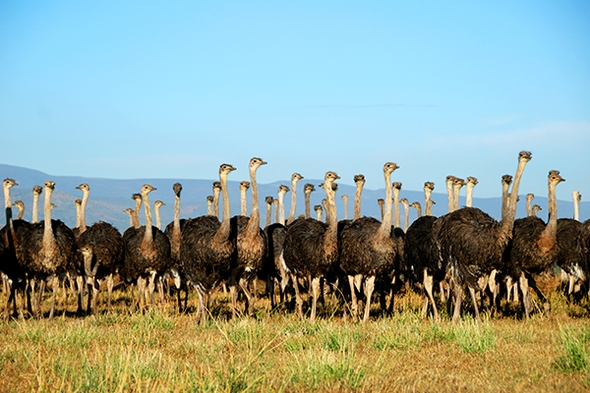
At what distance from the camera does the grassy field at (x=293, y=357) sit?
6.86 metres

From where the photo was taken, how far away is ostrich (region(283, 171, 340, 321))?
1270 centimetres

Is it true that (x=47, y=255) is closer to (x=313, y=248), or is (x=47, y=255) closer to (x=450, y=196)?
(x=313, y=248)

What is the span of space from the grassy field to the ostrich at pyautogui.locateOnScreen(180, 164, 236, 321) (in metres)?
0.79

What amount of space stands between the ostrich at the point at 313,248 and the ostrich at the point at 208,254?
137cm

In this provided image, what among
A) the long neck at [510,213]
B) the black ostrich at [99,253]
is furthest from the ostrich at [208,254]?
the long neck at [510,213]

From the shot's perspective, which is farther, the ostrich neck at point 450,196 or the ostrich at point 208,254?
the ostrich neck at point 450,196

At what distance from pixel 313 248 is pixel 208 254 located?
1.79 meters

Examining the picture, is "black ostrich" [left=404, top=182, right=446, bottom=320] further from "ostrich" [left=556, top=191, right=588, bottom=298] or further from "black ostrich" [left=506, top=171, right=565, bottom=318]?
"ostrich" [left=556, top=191, right=588, bottom=298]

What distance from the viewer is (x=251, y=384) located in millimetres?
6246

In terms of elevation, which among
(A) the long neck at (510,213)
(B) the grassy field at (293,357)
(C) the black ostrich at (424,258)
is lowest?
(B) the grassy field at (293,357)

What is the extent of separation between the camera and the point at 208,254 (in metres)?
12.2

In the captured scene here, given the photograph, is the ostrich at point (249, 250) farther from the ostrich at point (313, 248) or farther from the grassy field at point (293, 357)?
the grassy field at point (293, 357)

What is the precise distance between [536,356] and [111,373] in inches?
172

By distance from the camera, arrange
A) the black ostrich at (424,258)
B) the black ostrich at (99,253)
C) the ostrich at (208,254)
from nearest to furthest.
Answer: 1. the ostrich at (208,254)
2. the black ostrich at (424,258)
3. the black ostrich at (99,253)
